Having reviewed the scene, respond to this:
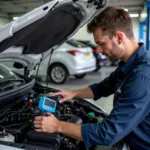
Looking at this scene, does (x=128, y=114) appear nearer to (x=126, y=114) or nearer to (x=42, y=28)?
(x=126, y=114)

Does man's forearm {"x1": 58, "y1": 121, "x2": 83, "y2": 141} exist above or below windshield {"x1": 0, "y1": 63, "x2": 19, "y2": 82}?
below

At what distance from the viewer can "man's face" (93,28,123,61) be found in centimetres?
139

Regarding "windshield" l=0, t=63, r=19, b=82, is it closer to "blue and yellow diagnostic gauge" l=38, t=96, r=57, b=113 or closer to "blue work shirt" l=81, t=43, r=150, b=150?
"blue and yellow diagnostic gauge" l=38, t=96, r=57, b=113

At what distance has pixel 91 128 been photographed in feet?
4.24

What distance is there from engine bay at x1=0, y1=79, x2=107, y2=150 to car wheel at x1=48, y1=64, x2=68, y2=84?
4.45 m

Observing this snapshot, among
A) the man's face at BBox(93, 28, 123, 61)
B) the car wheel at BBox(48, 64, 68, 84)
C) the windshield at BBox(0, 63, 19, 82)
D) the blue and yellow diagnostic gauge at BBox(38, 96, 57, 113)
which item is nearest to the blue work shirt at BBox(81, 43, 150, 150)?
the man's face at BBox(93, 28, 123, 61)

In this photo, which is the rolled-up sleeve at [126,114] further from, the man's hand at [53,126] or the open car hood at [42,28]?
the open car hood at [42,28]

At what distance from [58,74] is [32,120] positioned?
5198mm

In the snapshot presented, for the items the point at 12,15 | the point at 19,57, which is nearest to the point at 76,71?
the point at 19,57

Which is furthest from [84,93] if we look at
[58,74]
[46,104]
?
[58,74]

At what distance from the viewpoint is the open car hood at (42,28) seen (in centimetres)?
139

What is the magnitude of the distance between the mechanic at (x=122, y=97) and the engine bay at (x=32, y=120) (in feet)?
0.23

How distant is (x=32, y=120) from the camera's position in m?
1.55

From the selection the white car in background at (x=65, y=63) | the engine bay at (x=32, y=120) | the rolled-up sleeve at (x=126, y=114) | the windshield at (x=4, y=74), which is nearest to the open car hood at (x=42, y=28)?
the windshield at (x=4, y=74)
